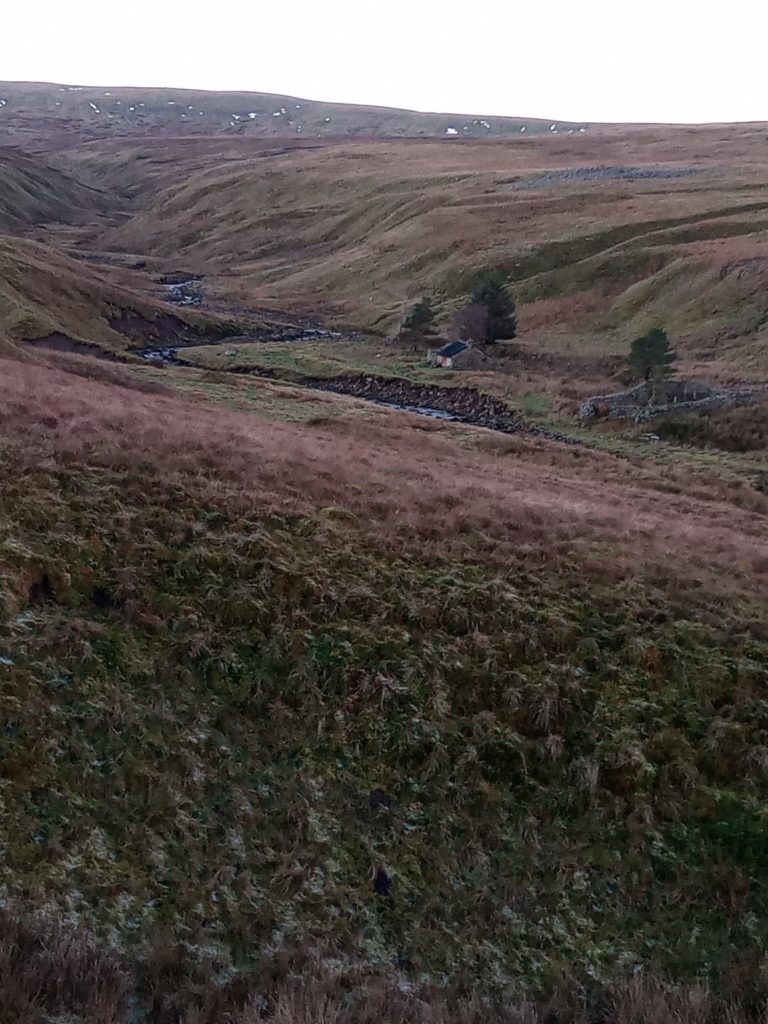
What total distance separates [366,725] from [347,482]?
322 inches

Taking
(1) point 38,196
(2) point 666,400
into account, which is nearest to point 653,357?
(2) point 666,400

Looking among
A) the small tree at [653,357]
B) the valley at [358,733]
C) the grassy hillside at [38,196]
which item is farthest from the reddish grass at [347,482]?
the grassy hillside at [38,196]

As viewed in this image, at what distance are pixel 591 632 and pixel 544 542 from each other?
128 inches

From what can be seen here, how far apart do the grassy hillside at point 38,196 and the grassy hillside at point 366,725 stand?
11277 centimetres

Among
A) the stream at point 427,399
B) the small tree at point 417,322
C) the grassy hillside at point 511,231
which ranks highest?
the grassy hillside at point 511,231

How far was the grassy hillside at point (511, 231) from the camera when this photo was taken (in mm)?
61594

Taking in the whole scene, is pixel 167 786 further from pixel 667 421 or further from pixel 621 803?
pixel 667 421

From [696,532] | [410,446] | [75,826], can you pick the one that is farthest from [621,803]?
[410,446]

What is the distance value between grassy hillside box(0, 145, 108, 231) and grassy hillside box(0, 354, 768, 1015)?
370 feet

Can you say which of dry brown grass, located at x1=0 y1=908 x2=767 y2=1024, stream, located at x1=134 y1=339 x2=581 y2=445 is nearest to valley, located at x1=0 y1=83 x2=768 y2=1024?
dry brown grass, located at x1=0 y1=908 x2=767 y2=1024

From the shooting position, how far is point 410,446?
30.8m

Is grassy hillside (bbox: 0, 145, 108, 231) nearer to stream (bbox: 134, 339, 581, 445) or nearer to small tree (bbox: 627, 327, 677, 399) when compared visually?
stream (bbox: 134, 339, 581, 445)

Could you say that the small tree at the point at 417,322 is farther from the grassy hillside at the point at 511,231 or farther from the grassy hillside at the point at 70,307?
the grassy hillside at the point at 70,307

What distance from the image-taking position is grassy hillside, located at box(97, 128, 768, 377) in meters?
61.6
